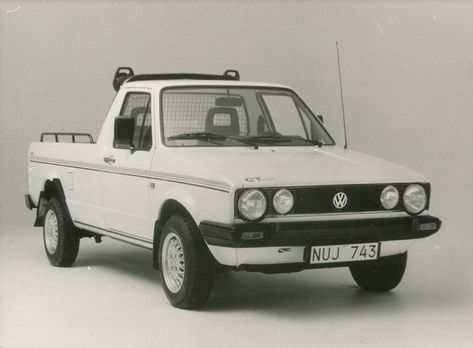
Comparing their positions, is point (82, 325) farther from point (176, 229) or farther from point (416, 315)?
point (416, 315)

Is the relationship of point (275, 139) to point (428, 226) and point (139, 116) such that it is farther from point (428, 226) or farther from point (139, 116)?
point (428, 226)

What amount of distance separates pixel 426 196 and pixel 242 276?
2573 millimetres

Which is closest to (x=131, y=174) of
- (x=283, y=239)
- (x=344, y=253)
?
(x=283, y=239)

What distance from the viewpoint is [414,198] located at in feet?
30.0

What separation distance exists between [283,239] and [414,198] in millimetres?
1408

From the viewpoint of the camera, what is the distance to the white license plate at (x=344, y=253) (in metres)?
8.58

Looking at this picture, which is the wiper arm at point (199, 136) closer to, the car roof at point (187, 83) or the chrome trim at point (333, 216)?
the car roof at point (187, 83)

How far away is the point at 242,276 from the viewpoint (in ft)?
36.1

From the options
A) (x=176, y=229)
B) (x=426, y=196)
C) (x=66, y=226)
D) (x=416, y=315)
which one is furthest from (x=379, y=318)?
(x=66, y=226)

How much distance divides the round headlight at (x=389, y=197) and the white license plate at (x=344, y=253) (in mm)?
389

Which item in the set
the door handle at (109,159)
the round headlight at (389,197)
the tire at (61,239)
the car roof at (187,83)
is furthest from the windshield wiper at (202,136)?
the tire at (61,239)

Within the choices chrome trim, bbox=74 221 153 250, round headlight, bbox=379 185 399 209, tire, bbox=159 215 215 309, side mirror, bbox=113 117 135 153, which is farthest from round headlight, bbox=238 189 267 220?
side mirror, bbox=113 117 135 153

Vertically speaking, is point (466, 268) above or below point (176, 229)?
below

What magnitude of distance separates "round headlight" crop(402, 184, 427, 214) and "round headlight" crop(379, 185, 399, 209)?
0.34ft
